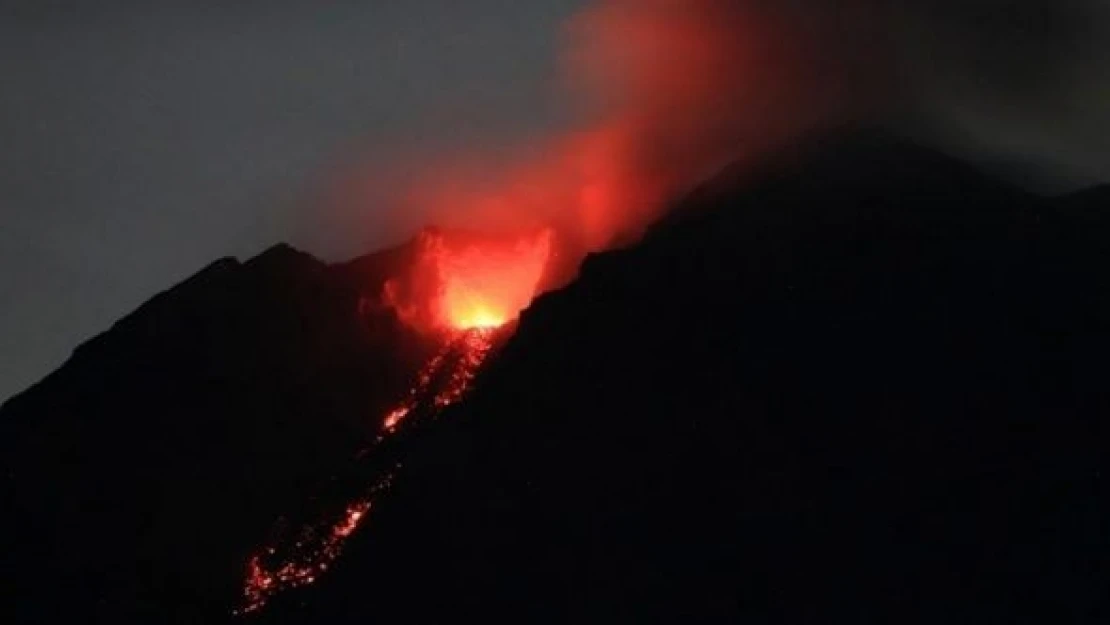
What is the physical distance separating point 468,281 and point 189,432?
25.0 metres

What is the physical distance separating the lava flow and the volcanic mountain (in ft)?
5.05

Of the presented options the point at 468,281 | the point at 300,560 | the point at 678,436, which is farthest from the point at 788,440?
the point at 468,281

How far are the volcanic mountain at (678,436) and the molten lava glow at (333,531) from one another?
43.4 inches

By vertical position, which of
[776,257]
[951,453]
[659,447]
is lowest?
[951,453]

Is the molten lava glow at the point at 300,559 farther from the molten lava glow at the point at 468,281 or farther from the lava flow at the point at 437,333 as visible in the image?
the molten lava glow at the point at 468,281

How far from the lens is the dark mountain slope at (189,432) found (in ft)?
235

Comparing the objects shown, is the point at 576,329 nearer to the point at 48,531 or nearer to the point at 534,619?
the point at 534,619

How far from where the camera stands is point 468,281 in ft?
326

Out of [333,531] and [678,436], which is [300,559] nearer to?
[333,531]

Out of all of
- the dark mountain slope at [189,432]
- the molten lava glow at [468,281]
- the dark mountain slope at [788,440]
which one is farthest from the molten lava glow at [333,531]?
the molten lava glow at [468,281]

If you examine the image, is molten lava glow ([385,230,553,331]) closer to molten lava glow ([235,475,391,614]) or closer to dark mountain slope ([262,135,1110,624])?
dark mountain slope ([262,135,1110,624])

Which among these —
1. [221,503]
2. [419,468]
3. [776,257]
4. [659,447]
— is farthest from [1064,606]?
[221,503]

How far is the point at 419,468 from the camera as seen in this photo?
69.6m

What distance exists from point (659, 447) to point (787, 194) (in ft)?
65.9
